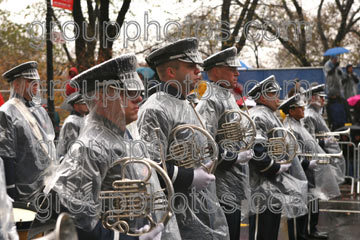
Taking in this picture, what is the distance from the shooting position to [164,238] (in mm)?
3955

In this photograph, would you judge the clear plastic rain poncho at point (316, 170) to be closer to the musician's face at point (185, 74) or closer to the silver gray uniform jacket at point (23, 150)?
the silver gray uniform jacket at point (23, 150)

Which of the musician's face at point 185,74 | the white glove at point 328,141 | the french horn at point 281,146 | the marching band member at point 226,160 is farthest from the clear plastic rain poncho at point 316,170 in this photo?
the musician's face at point 185,74

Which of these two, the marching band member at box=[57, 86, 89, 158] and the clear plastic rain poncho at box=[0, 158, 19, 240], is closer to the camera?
the clear plastic rain poncho at box=[0, 158, 19, 240]

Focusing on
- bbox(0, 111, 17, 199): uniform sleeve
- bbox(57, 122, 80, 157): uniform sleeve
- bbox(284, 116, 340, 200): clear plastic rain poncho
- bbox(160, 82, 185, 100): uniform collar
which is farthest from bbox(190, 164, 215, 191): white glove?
bbox(284, 116, 340, 200): clear plastic rain poncho

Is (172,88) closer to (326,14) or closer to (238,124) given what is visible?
(238,124)

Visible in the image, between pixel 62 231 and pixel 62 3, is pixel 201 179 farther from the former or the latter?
pixel 62 3

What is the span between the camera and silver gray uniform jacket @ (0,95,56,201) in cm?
596

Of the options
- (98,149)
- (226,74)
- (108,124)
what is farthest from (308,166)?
(98,149)

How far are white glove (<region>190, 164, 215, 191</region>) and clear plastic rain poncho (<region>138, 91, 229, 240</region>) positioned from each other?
100mm

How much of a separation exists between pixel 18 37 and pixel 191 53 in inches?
262

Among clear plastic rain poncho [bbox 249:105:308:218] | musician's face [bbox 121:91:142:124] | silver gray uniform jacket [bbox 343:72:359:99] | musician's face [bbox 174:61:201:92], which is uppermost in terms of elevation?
silver gray uniform jacket [bbox 343:72:359:99]

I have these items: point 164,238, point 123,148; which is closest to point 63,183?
point 123,148

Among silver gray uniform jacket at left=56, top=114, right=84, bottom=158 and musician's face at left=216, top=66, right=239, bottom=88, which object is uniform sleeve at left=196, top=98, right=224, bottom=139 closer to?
musician's face at left=216, top=66, right=239, bottom=88

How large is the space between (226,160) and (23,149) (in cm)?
184
